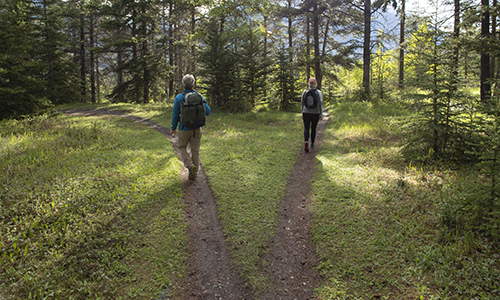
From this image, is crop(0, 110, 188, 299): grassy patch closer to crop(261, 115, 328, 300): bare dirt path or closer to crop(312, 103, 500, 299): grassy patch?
crop(261, 115, 328, 300): bare dirt path

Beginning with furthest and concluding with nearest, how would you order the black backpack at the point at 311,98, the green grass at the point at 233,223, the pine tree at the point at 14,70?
the pine tree at the point at 14,70
the black backpack at the point at 311,98
the green grass at the point at 233,223

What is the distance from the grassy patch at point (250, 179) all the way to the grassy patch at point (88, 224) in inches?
38.5

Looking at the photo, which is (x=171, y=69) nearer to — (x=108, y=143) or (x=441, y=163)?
(x=108, y=143)

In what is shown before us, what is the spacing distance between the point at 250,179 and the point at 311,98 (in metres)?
3.67

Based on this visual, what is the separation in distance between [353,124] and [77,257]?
12.0 metres

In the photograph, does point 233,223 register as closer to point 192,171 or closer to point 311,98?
point 192,171

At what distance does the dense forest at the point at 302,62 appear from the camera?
20.5ft

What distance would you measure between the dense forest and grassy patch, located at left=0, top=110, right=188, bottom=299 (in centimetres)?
513

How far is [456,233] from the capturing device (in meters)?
3.99

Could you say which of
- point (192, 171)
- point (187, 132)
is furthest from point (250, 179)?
point (187, 132)

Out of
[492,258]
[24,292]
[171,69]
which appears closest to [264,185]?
[492,258]

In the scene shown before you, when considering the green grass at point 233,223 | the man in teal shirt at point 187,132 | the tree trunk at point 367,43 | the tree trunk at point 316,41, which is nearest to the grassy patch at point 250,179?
the green grass at point 233,223

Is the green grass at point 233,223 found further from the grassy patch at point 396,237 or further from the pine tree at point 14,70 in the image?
the pine tree at point 14,70

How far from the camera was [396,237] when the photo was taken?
4254 mm
